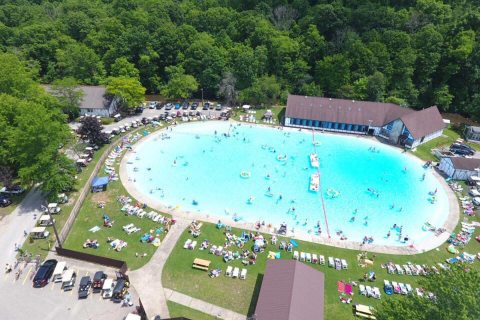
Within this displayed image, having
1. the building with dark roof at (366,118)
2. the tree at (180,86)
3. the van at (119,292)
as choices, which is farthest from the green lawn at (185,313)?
the tree at (180,86)

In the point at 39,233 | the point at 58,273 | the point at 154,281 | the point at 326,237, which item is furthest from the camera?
the point at 326,237

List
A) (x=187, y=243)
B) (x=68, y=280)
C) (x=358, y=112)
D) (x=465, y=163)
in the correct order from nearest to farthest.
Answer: (x=68, y=280) < (x=187, y=243) < (x=465, y=163) < (x=358, y=112)

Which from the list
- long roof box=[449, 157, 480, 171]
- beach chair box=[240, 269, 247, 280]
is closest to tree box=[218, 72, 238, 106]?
long roof box=[449, 157, 480, 171]

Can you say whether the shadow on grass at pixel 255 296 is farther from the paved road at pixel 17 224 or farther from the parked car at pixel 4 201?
the parked car at pixel 4 201

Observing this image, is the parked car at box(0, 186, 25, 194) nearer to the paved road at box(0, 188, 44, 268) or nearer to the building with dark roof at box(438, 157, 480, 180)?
the paved road at box(0, 188, 44, 268)

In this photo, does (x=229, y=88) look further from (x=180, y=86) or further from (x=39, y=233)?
(x=39, y=233)

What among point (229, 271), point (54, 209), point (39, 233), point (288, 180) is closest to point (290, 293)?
point (229, 271)

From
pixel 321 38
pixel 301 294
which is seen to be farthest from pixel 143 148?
pixel 321 38
